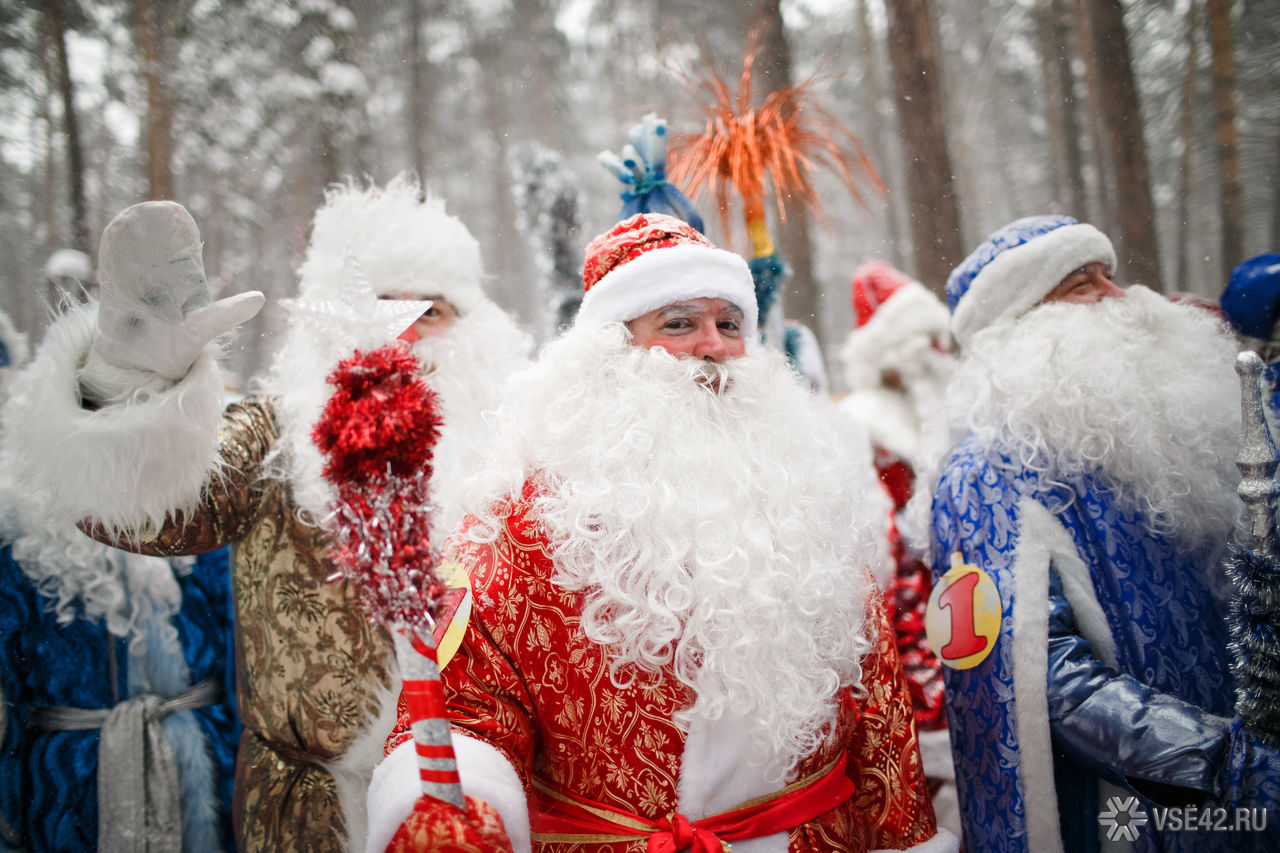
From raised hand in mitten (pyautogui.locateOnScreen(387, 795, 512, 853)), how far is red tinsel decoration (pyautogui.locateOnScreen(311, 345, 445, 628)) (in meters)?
0.34

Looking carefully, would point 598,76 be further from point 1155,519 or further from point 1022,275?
point 1155,519

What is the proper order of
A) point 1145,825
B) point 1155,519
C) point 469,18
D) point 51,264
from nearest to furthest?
point 1145,825, point 1155,519, point 51,264, point 469,18

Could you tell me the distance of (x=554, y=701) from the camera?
1.60 meters

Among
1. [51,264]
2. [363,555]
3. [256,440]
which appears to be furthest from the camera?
[51,264]

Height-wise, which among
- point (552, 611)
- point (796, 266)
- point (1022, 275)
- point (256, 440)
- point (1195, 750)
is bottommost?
point (1195, 750)

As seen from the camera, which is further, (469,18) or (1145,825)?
(469,18)

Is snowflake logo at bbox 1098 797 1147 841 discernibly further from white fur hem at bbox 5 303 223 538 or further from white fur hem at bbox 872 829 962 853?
white fur hem at bbox 5 303 223 538

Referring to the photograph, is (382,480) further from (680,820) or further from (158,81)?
(158,81)

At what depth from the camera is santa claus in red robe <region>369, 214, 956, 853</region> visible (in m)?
1.54

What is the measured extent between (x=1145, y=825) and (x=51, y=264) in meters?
4.22

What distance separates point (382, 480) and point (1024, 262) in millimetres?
2087

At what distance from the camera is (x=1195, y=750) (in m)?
1.65

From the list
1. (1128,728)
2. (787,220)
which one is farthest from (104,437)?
(787,220)

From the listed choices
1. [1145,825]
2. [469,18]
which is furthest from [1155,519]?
[469,18]
